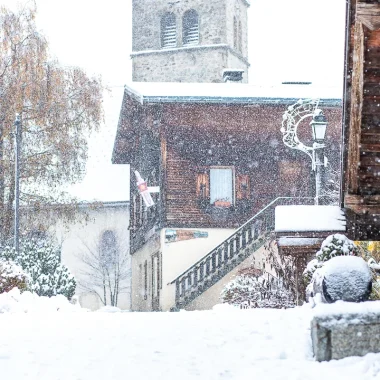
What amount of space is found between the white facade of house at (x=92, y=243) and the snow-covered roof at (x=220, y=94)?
614 inches

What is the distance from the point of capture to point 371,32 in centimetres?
922

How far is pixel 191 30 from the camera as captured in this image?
5053 centimetres

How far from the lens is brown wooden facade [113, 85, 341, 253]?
88.7ft

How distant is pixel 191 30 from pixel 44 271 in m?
29.0

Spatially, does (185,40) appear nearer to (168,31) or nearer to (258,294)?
(168,31)

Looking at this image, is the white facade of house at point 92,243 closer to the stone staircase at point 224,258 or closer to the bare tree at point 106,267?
the bare tree at point 106,267

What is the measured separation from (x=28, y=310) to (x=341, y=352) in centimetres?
937

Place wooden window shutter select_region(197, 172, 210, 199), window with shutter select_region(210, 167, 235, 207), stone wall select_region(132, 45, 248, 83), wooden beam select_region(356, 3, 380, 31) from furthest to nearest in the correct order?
1. stone wall select_region(132, 45, 248, 83)
2. window with shutter select_region(210, 167, 235, 207)
3. wooden window shutter select_region(197, 172, 210, 199)
4. wooden beam select_region(356, 3, 380, 31)

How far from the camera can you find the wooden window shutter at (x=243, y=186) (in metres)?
27.4

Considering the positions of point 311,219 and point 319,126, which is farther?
point 319,126

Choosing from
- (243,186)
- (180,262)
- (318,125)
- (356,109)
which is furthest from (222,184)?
(356,109)

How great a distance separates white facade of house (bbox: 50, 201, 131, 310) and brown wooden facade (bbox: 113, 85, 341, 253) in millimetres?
14812

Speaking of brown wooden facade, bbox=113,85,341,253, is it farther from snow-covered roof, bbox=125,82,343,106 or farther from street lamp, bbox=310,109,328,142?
street lamp, bbox=310,109,328,142

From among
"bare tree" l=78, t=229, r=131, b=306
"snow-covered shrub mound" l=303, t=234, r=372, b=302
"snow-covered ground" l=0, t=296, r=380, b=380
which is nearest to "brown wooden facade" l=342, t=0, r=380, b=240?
"snow-covered ground" l=0, t=296, r=380, b=380
